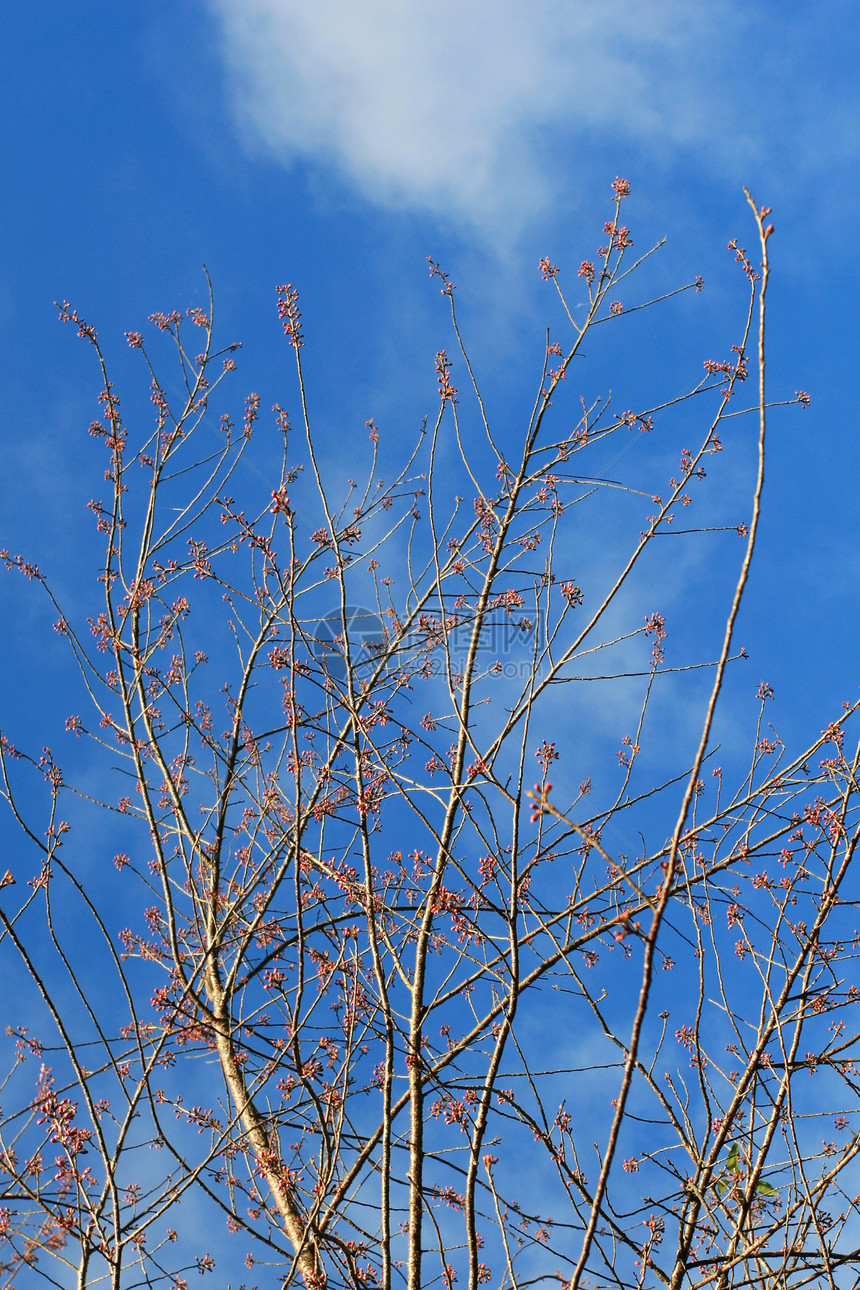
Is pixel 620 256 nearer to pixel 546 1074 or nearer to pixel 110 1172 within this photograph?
pixel 546 1074

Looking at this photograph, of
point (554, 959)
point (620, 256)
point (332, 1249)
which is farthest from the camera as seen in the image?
point (620, 256)

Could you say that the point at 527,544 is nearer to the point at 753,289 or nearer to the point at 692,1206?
the point at 753,289

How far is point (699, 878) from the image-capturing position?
4.10 m

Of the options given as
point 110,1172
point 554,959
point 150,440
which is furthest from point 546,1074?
A: point 150,440

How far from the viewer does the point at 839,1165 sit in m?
2.90

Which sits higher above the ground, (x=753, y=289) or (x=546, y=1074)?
(x=753, y=289)

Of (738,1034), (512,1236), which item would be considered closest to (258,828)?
(512,1236)

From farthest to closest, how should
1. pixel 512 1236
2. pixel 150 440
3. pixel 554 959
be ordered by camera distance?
pixel 150 440 < pixel 554 959 < pixel 512 1236

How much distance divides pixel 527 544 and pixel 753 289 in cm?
160

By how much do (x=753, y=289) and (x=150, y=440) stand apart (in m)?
3.99

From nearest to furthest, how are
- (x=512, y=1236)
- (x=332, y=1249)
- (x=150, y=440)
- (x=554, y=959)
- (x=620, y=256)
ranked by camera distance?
1. (x=332, y=1249)
2. (x=512, y=1236)
3. (x=554, y=959)
4. (x=620, y=256)
5. (x=150, y=440)

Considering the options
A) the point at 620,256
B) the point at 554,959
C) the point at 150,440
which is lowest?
the point at 554,959

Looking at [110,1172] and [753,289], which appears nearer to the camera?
[110,1172]

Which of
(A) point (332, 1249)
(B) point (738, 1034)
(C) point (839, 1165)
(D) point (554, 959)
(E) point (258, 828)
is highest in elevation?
(E) point (258, 828)
